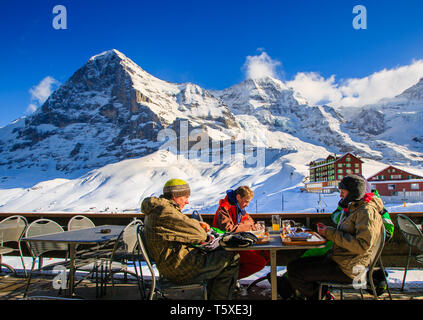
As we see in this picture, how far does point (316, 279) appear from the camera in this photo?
8.13ft

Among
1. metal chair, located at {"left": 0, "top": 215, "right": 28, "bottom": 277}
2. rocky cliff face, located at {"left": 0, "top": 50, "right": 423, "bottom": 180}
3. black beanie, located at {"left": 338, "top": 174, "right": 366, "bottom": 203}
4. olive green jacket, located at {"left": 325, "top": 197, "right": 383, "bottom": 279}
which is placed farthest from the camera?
rocky cliff face, located at {"left": 0, "top": 50, "right": 423, "bottom": 180}

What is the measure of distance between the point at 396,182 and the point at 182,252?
40273mm

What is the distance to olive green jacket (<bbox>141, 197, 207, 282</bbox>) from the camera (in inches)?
88.9

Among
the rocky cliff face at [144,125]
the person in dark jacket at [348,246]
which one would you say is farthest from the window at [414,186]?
the rocky cliff face at [144,125]

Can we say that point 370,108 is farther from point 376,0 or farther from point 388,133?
point 376,0

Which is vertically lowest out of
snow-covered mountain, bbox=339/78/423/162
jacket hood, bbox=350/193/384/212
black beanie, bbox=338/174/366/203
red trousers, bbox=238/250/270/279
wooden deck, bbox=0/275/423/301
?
wooden deck, bbox=0/275/423/301

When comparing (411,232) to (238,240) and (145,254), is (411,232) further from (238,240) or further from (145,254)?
(145,254)

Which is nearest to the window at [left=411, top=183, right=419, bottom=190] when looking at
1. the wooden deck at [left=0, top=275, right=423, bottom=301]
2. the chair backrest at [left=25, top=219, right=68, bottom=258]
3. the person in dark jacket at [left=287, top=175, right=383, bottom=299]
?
the wooden deck at [left=0, top=275, right=423, bottom=301]

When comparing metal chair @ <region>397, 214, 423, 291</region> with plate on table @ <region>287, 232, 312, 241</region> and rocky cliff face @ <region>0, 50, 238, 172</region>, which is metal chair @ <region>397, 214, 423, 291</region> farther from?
rocky cliff face @ <region>0, 50, 238, 172</region>

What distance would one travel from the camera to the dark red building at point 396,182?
33.9m

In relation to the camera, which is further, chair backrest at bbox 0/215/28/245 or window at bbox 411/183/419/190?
window at bbox 411/183/419/190

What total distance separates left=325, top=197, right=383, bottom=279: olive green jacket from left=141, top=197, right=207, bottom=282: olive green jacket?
1209 mm

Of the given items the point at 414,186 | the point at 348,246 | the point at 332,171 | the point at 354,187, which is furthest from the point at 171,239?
the point at 332,171

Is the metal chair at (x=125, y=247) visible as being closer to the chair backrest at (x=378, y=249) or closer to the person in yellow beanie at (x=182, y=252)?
the person in yellow beanie at (x=182, y=252)
